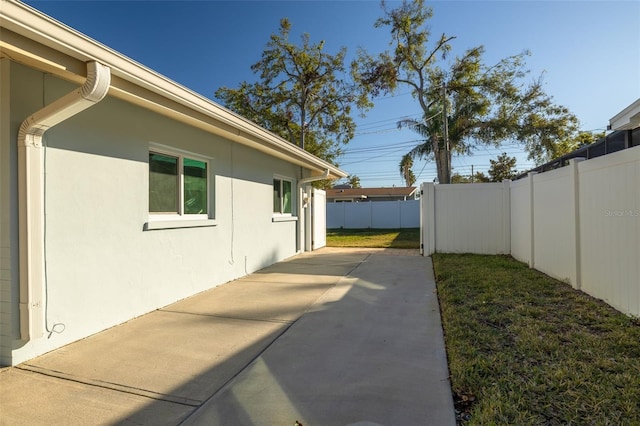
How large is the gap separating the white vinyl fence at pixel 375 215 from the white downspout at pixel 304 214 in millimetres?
12626

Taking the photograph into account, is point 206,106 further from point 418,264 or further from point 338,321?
point 418,264

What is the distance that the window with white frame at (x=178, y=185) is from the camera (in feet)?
16.4

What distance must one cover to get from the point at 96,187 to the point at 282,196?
239 inches

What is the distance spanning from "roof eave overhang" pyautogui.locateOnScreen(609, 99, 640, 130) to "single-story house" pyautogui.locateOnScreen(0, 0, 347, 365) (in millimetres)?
6302

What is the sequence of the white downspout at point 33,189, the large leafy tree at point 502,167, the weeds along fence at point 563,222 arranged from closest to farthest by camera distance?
the white downspout at point 33,189 → the weeds along fence at point 563,222 → the large leafy tree at point 502,167

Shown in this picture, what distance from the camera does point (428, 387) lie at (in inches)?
103

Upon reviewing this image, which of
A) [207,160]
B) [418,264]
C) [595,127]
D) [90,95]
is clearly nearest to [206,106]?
[207,160]

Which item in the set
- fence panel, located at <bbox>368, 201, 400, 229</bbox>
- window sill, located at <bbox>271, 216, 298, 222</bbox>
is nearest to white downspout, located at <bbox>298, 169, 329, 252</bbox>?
window sill, located at <bbox>271, 216, 298, 222</bbox>

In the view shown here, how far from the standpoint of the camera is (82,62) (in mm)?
2980

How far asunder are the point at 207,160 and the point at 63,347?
356 cm

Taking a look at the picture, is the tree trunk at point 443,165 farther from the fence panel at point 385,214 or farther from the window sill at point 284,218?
the window sill at point 284,218

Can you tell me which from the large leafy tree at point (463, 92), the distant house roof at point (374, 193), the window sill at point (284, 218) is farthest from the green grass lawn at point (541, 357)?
the distant house roof at point (374, 193)

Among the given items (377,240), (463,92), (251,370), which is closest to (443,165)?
(377,240)

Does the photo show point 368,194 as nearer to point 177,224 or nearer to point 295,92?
point 295,92
